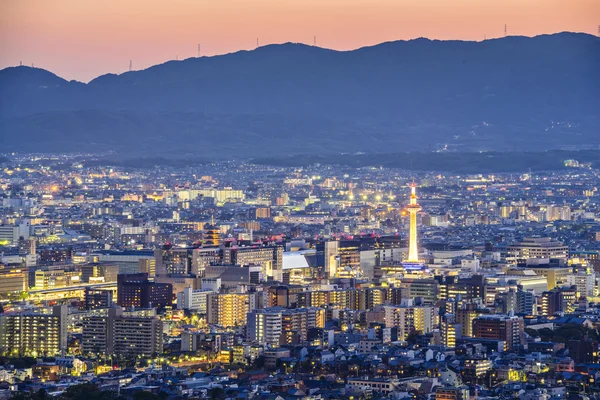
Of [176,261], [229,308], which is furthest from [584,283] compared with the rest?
[229,308]

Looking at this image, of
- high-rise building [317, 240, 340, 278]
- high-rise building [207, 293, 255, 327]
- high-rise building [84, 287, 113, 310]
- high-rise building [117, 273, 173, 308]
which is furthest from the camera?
high-rise building [317, 240, 340, 278]

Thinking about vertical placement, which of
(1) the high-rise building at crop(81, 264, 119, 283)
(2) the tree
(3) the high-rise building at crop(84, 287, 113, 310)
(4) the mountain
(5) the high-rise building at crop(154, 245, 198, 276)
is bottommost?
(2) the tree

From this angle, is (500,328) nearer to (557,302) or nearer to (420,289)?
(557,302)

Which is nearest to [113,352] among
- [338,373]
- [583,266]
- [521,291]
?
[338,373]

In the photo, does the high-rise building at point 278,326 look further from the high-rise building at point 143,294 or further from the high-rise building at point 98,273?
the high-rise building at point 98,273

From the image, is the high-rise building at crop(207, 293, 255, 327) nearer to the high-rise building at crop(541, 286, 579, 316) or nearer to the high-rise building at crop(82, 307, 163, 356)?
the high-rise building at crop(82, 307, 163, 356)

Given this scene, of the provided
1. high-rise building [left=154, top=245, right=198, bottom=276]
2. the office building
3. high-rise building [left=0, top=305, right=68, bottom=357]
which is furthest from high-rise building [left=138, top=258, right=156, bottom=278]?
high-rise building [left=0, top=305, right=68, bottom=357]
